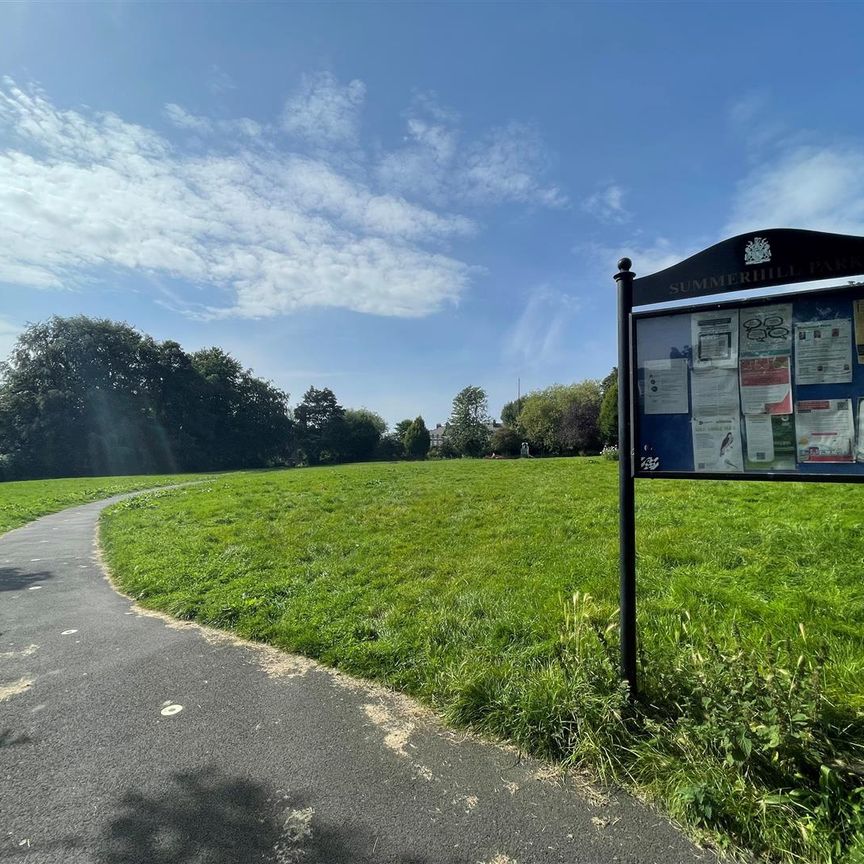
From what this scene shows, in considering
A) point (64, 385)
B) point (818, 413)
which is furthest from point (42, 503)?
point (64, 385)

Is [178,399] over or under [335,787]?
over

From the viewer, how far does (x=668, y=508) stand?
28.9 ft

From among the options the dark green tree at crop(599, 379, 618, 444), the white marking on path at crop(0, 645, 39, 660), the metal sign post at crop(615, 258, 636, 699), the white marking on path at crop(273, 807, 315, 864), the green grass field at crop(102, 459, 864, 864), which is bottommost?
the white marking on path at crop(0, 645, 39, 660)

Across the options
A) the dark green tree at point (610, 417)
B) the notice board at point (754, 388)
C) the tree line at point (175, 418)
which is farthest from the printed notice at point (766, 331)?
the tree line at point (175, 418)

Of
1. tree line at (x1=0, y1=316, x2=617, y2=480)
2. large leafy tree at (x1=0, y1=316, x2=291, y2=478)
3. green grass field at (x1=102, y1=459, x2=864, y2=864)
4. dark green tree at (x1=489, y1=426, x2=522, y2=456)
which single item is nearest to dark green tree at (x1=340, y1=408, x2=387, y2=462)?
tree line at (x1=0, y1=316, x2=617, y2=480)

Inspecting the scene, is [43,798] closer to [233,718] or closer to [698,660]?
[233,718]

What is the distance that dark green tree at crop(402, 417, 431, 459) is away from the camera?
67438mm

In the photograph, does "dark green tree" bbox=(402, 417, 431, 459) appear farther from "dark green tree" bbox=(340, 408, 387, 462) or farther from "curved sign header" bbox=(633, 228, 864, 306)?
"curved sign header" bbox=(633, 228, 864, 306)

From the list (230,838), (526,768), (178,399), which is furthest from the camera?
(178,399)

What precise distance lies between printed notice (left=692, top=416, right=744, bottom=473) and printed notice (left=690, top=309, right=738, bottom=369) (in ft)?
1.04

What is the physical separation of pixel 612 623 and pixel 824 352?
2090mm

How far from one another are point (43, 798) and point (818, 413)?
4385 mm

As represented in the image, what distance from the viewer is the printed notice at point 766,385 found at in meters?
2.61

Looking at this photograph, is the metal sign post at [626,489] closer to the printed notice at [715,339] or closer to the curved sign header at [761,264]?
the curved sign header at [761,264]
